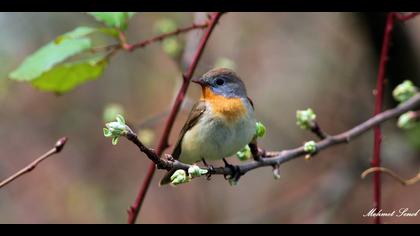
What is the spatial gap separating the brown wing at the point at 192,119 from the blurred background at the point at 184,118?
6.09 feet

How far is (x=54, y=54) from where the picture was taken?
3.11 meters

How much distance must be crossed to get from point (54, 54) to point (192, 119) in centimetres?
91

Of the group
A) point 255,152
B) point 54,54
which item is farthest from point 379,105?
point 54,54

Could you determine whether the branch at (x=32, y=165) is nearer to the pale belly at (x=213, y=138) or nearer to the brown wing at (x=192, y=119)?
the pale belly at (x=213, y=138)

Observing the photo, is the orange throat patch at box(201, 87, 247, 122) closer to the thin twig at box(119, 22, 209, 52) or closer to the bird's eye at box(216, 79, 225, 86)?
the bird's eye at box(216, 79, 225, 86)

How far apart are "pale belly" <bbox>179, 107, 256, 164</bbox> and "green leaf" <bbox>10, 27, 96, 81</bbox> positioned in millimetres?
824

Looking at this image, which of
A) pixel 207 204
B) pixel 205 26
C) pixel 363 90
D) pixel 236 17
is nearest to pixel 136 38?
pixel 236 17

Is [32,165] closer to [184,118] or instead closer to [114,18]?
[114,18]

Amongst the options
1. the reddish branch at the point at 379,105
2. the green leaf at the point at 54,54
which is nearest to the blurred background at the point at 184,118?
the reddish branch at the point at 379,105

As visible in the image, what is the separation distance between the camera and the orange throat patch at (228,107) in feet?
Result: 11.3

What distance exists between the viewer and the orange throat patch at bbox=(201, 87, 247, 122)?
3.45 m

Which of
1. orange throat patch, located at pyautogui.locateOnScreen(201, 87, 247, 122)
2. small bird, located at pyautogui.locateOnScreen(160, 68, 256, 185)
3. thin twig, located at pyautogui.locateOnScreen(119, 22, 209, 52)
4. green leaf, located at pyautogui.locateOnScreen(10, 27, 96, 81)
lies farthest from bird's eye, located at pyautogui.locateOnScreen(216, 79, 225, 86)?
green leaf, located at pyautogui.locateOnScreen(10, 27, 96, 81)

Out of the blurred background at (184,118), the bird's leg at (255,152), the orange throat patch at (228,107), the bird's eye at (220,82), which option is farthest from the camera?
the blurred background at (184,118)
